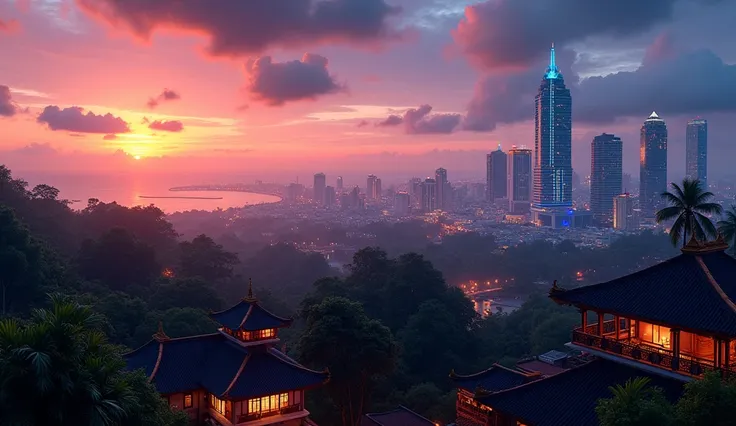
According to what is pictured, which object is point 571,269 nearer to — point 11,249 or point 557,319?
point 557,319

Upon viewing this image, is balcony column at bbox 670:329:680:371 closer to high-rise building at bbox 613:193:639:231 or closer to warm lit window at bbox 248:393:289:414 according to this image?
warm lit window at bbox 248:393:289:414

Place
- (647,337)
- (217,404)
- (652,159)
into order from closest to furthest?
(647,337), (217,404), (652,159)

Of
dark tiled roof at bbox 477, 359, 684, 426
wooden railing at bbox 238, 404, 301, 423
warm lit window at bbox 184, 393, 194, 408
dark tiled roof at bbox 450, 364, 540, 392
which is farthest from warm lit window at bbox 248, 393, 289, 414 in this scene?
dark tiled roof at bbox 477, 359, 684, 426

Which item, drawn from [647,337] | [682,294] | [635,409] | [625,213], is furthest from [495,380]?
[625,213]

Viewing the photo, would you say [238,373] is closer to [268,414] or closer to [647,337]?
[268,414]

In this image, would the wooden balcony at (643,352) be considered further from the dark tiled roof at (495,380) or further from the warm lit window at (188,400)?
the warm lit window at (188,400)

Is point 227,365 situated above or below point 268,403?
above
